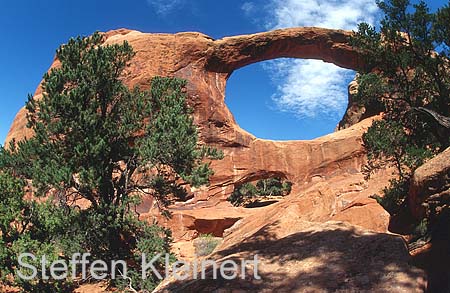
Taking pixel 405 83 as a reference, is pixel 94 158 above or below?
below

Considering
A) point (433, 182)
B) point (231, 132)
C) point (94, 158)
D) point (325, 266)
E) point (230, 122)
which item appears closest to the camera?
point (325, 266)

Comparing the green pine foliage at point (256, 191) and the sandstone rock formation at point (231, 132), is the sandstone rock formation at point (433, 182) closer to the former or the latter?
the sandstone rock formation at point (231, 132)

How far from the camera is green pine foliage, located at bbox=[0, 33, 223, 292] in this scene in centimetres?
1230

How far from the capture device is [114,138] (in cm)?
1477

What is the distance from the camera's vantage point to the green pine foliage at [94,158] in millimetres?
12305

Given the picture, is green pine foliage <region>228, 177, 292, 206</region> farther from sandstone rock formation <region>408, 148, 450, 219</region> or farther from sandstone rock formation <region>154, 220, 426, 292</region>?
sandstone rock formation <region>154, 220, 426, 292</region>

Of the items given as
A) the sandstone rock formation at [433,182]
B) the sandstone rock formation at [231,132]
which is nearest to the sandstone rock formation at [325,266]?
the sandstone rock formation at [433,182]

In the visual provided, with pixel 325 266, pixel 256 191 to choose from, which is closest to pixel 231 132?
pixel 256 191

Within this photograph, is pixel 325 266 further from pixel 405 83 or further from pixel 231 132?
pixel 231 132

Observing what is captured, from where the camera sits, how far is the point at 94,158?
525 inches

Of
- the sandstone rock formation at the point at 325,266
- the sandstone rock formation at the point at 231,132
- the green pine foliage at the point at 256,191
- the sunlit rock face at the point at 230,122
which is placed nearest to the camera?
the sandstone rock formation at the point at 325,266

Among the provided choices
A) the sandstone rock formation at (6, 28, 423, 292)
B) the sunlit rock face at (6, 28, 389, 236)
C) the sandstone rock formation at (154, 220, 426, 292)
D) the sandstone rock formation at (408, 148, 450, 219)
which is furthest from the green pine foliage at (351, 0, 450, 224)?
the sunlit rock face at (6, 28, 389, 236)

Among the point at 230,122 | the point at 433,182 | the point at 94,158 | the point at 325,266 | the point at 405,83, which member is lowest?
the point at 325,266

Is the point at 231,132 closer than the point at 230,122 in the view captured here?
Yes
